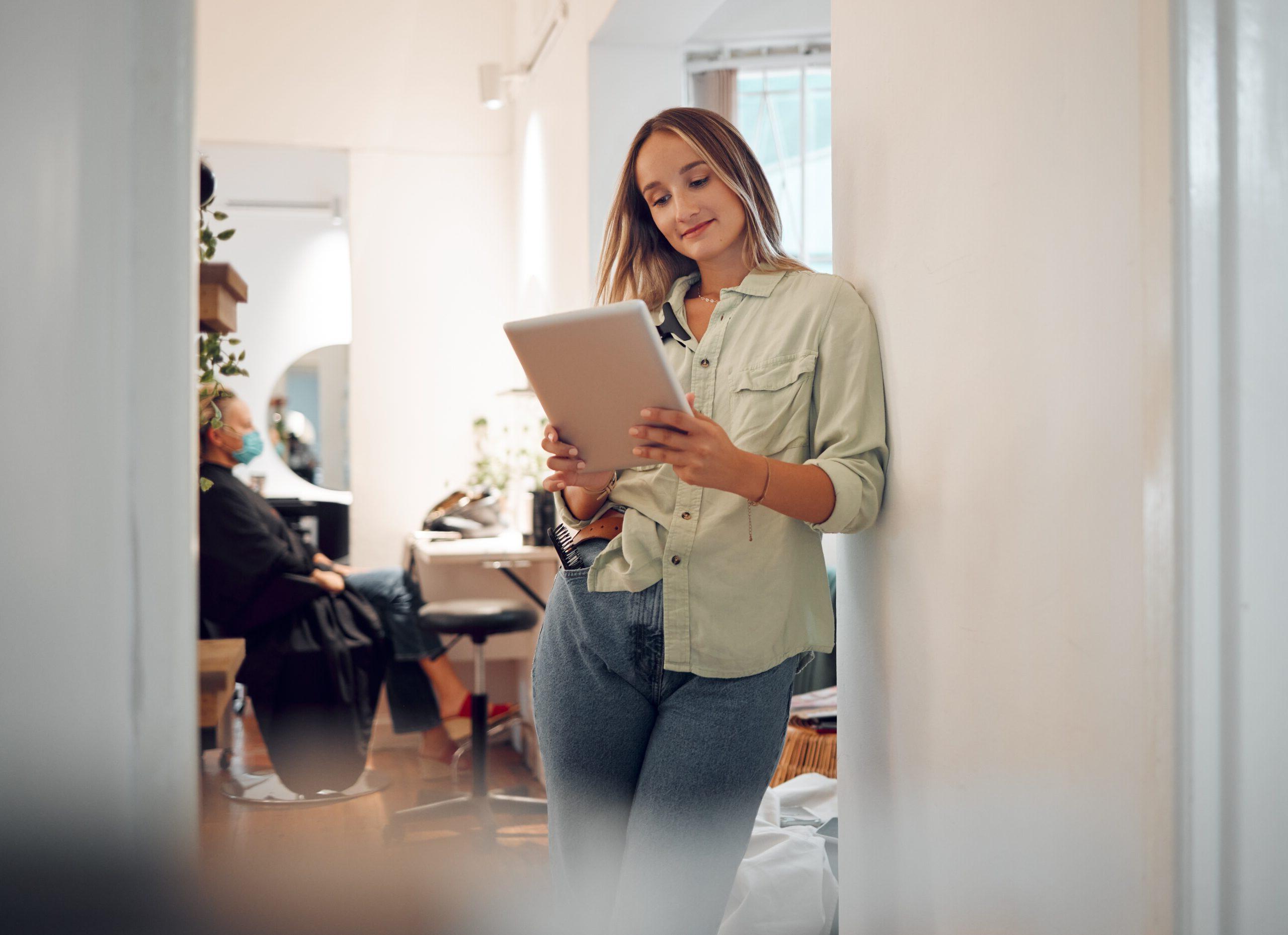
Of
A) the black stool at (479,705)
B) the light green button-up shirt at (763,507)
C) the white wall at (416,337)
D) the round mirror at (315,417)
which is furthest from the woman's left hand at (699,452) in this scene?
the round mirror at (315,417)

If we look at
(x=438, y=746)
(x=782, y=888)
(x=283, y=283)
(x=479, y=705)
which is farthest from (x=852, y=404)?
(x=283, y=283)

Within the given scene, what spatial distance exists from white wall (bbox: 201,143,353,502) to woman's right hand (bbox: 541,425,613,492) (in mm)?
4076

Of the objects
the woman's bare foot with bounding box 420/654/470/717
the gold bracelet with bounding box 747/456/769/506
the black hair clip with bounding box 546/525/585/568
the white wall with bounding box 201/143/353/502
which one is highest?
the white wall with bounding box 201/143/353/502

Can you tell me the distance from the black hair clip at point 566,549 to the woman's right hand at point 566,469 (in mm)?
73

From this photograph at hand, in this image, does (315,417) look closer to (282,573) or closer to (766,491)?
(282,573)

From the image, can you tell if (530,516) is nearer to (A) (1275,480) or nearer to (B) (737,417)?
(B) (737,417)

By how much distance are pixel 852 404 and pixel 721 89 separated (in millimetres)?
2559

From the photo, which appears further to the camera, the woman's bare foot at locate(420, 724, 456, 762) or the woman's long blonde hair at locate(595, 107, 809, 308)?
the woman's bare foot at locate(420, 724, 456, 762)

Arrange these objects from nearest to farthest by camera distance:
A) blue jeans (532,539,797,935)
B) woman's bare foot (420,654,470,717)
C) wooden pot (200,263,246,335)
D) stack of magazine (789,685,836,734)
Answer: blue jeans (532,539,797,935)
wooden pot (200,263,246,335)
stack of magazine (789,685,836,734)
woman's bare foot (420,654,470,717)

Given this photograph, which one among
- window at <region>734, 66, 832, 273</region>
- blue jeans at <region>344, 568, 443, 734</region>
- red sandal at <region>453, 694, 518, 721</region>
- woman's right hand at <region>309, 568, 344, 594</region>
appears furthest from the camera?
red sandal at <region>453, 694, 518, 721</region>

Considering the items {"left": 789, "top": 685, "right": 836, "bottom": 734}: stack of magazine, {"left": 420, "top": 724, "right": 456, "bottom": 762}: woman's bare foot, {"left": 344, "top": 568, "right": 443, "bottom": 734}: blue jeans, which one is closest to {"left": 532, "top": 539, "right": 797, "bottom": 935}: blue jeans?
{"left": 789, "top": 685, "right": 836, "bottom": 734}: stack of magazine

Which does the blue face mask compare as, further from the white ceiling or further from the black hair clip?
the black hair clip

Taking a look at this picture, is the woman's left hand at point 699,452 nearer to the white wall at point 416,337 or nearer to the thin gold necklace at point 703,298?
the thin gold necklace at point 703,298

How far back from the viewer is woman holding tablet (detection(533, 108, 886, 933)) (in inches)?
47.7
